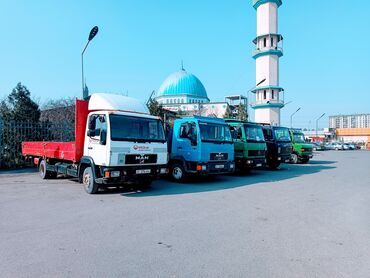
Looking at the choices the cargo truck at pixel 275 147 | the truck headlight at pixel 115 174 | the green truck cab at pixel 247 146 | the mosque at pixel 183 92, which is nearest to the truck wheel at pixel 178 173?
the green truck cab at pixel 247 146

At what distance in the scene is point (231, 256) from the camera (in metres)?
3.93

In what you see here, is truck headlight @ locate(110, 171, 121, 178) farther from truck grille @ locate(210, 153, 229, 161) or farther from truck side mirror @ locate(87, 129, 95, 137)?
truck grille @ locate(210, 153, 229, 161)

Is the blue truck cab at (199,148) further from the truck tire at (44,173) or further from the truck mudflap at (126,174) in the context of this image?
the truck tire at (44,173)

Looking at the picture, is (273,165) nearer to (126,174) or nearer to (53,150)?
(126,174)

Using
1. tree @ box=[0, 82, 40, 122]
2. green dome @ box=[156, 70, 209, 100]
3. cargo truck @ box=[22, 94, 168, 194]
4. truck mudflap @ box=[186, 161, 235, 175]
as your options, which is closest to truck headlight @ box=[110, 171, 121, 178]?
cargo truck @ box=[22, 94, 168, 194]

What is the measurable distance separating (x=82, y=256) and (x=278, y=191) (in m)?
6.77

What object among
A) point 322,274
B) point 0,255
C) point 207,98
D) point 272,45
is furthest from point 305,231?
point 207,98

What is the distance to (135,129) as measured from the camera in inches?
321

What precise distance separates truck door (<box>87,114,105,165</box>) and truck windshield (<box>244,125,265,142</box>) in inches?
273

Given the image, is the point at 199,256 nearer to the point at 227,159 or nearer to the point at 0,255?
the point at 0,255

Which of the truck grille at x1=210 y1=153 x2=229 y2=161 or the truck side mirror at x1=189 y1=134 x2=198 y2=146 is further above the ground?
the truck side mirror at x1=189 y1=134 x2=198 y2=146

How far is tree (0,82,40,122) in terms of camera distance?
1611 cm

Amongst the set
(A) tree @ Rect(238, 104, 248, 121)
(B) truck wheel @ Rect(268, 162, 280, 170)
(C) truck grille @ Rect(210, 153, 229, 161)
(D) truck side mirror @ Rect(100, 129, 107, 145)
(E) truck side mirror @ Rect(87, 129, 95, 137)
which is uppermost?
(A) tree @ Rect(238, 104, 248, 121)

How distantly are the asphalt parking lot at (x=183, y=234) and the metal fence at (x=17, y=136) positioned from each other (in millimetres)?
6807
